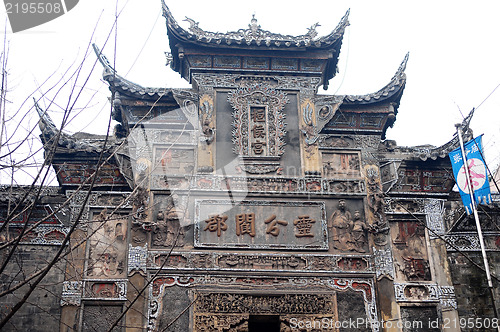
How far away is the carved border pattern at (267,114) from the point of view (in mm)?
12703

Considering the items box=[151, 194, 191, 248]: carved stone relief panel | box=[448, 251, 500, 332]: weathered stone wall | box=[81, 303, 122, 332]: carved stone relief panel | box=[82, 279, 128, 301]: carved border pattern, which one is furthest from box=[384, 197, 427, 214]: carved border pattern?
box=[81, 303, 122, 332]: carved stone relief panel

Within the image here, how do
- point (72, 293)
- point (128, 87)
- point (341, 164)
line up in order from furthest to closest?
1. point (341, 164)
2. point (128, 87)
3. point (72, 293)

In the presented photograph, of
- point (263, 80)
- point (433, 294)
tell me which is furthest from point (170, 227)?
point (433, 294)

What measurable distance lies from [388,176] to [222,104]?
3783mm

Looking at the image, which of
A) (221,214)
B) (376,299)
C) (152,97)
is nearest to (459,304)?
(376,299)

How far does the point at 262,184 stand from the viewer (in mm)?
→ 12328

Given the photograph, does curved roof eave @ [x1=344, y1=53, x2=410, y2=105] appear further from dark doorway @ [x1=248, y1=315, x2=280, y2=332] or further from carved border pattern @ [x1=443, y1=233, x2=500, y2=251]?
dark doorway @ [x1=248, y1=315, x2=280, y2=332]

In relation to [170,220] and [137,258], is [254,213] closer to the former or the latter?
[170,220]

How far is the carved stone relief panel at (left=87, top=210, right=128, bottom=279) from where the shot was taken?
37.7 ft

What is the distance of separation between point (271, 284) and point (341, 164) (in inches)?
118

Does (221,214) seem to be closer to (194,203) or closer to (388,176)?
(194,203)

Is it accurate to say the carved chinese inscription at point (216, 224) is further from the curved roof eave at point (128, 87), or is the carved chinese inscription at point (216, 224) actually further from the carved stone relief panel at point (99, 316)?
the curved roof eave at point (128, 87)

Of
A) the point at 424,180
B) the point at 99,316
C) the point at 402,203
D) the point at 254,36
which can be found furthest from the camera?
the point at 254,36

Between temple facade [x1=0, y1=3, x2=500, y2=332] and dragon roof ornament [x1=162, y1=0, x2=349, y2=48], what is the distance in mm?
30
